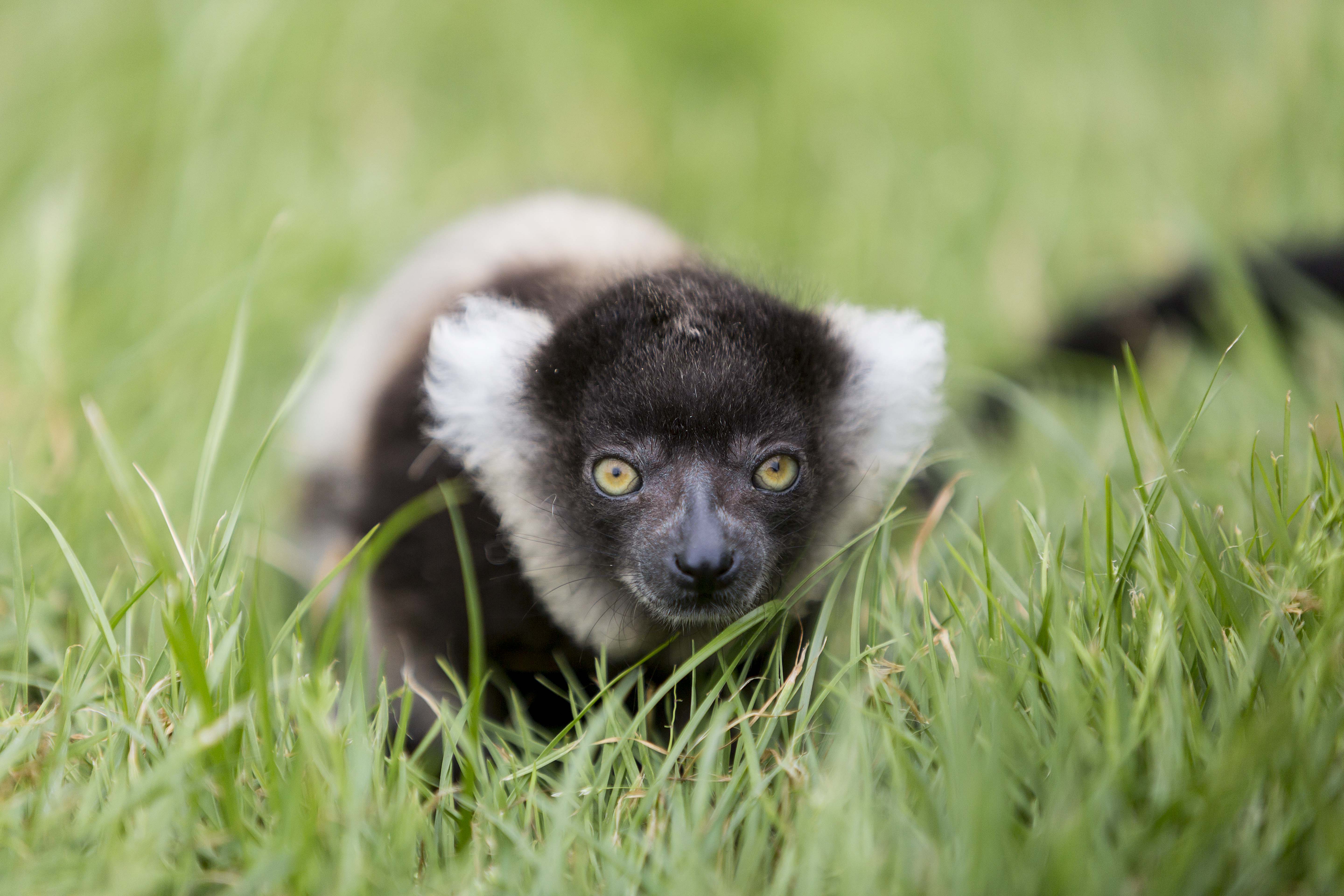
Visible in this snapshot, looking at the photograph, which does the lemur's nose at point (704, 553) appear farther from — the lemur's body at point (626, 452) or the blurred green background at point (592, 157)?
the blurred green background at point (592, 157)

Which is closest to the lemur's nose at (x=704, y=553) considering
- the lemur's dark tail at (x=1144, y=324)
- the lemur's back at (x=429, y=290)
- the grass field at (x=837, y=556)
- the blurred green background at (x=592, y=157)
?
the grass field at (x=837, y=556)

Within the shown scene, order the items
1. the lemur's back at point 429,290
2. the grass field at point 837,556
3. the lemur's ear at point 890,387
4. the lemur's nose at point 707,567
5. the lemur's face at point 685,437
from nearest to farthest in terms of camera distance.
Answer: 1. the grass field at point 837,556
2. the lemur's nose at point 707,567
3. the lemur's face at point 685,437
4. the lemur's ear at point 890,387
5. the lemur's back at point 429,290

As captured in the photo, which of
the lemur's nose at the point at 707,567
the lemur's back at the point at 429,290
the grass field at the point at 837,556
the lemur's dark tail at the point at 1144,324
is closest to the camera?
the grass field at the point at 837,556

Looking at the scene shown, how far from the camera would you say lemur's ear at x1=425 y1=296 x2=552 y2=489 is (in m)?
2.85

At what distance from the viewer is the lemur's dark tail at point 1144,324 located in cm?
444

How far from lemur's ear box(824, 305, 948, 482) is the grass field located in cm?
29

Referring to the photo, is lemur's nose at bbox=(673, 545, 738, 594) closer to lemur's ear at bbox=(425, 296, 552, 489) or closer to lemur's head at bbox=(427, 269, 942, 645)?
lemur's head at bbox=(427, 269, 942, 645)

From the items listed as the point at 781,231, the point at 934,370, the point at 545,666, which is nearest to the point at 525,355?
the point at 545,666

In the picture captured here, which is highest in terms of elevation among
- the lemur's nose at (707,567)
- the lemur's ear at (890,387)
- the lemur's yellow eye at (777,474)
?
the lemur's ear at (890,387)

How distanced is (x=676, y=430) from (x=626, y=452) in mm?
170

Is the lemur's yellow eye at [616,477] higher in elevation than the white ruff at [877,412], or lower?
lower

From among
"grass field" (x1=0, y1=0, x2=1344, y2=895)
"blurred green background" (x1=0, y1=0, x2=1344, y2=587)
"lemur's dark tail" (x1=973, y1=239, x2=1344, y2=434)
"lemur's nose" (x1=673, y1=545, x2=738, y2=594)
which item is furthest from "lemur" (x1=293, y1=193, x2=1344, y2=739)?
"lemur's dark tail" (x1=973, y1=239, x2=1344, y2=434)

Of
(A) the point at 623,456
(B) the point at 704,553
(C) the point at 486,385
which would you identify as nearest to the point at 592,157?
(C) the point at 486,385

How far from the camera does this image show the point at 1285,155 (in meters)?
5.73
